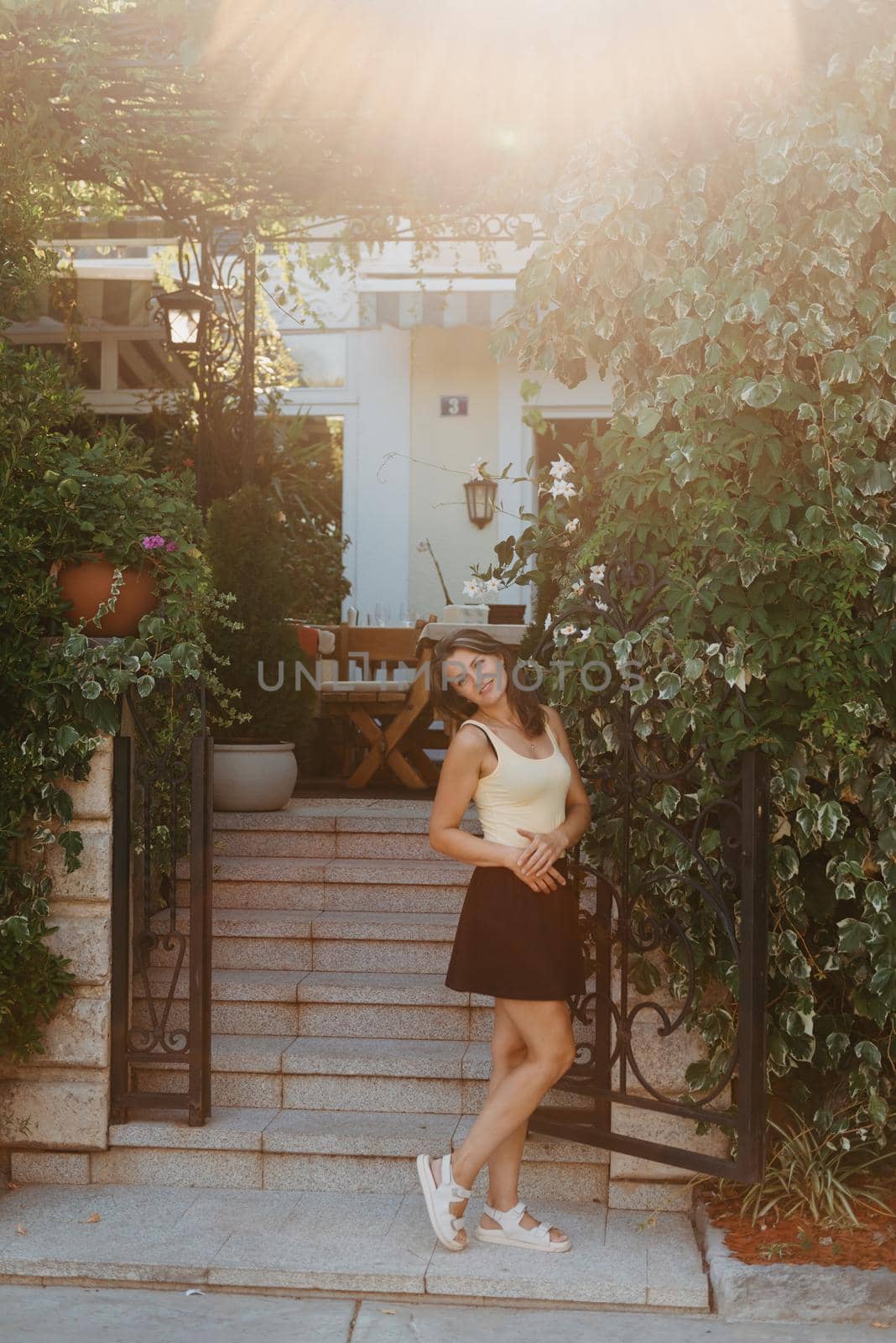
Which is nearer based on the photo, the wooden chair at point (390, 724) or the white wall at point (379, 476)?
the wooden chair at point (390, 724)

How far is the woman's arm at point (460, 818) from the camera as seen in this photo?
12.3ft

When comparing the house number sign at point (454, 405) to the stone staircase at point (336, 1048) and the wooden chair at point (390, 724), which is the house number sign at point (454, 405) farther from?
the stone staircase at point (336, 1048)

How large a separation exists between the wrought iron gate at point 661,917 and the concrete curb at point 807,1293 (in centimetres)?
26

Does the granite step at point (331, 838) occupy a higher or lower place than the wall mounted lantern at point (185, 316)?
lower

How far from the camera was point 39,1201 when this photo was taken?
13.8 feet

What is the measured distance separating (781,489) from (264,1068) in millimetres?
2485

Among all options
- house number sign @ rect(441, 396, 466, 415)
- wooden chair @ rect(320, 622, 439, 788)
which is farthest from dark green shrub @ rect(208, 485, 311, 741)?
house number sign @ rect(441, 396, 466, 415)

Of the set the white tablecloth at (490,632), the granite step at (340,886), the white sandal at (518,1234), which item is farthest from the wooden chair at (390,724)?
the white sandal at (518,1234)

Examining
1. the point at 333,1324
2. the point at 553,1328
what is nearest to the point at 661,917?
the point at 553,1328

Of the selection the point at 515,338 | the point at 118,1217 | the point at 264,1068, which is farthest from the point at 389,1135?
the point at 515,338

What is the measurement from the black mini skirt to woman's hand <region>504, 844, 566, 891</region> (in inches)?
1.1

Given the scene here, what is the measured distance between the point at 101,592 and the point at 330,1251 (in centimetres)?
→ 203

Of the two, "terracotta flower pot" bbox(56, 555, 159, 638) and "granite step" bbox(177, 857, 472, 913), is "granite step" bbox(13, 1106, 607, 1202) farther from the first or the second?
"terracotta flower pot" bbox(56, 555, 159, 638)

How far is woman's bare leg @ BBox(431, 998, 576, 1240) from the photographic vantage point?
374 centimetres
